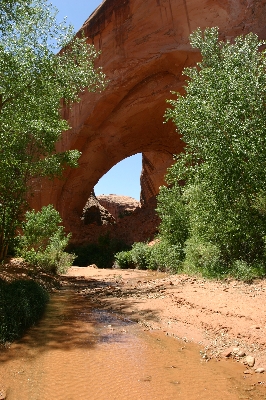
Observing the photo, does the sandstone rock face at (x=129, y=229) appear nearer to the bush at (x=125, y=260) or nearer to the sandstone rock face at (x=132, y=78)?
the sandstone rock face at (x=132, y=78)

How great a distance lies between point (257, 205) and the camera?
8516 mm

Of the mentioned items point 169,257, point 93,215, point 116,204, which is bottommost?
point 169,257

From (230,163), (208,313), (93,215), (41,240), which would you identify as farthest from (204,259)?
(93,215)

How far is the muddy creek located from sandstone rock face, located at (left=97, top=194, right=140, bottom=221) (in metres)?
39.3

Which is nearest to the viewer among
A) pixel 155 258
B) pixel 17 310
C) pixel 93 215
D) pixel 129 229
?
pixel 17 310

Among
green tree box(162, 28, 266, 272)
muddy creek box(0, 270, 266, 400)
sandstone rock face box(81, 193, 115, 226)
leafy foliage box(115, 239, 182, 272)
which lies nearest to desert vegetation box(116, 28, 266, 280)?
green tree box(162, 28, 266, 272)

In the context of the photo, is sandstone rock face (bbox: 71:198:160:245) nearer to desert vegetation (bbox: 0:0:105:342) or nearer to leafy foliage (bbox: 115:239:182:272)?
leafy foliage (bbox: 115:239:182:272)

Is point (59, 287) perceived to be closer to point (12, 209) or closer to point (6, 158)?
point (12, 209)

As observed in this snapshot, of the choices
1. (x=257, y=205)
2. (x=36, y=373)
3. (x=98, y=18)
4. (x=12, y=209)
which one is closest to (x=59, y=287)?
(x=12, y=209)

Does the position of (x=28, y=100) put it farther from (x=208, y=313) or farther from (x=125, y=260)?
(x=125, y=260)

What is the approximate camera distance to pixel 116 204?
4653 centimetres

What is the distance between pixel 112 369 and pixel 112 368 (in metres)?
0.03

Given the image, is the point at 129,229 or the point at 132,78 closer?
the point at 132,78

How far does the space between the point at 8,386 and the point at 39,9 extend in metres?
9.17
